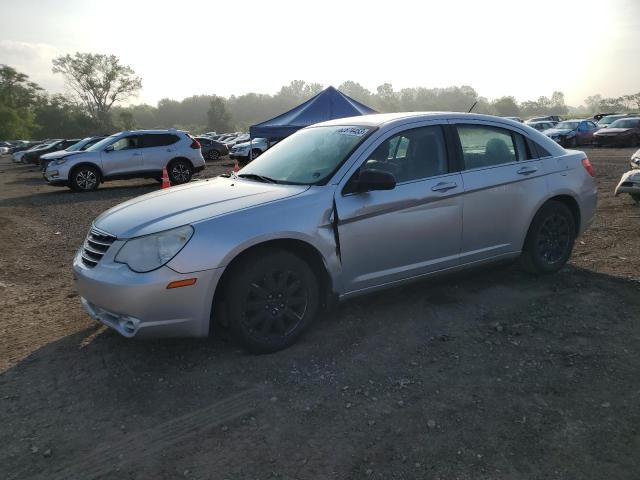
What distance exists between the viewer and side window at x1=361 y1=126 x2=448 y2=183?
13.5 ft

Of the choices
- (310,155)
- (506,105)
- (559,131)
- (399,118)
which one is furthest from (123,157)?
(506,105)

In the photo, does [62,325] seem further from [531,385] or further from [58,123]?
[58,123]

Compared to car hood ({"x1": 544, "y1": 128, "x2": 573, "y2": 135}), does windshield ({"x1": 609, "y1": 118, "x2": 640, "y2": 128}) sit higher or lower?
higher

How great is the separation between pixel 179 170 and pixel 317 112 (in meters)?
5.51

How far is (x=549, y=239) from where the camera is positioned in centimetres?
502

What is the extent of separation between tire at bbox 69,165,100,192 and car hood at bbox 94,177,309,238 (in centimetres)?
1258

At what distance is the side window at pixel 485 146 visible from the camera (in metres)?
4.52

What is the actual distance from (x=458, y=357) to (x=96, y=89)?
290 ft

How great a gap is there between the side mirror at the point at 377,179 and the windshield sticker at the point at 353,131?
1.81 ft

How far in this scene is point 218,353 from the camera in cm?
372

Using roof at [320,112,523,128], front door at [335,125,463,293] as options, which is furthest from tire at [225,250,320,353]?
roof at [320,112,523,128]

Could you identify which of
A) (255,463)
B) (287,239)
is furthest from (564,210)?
(255,463)

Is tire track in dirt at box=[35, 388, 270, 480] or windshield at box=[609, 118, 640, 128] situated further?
windshield at box=[609, 118, 640, 128]

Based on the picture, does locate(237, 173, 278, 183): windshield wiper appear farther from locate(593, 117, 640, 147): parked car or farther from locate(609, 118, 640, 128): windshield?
locate(609, 118, 640, 128): windshield
